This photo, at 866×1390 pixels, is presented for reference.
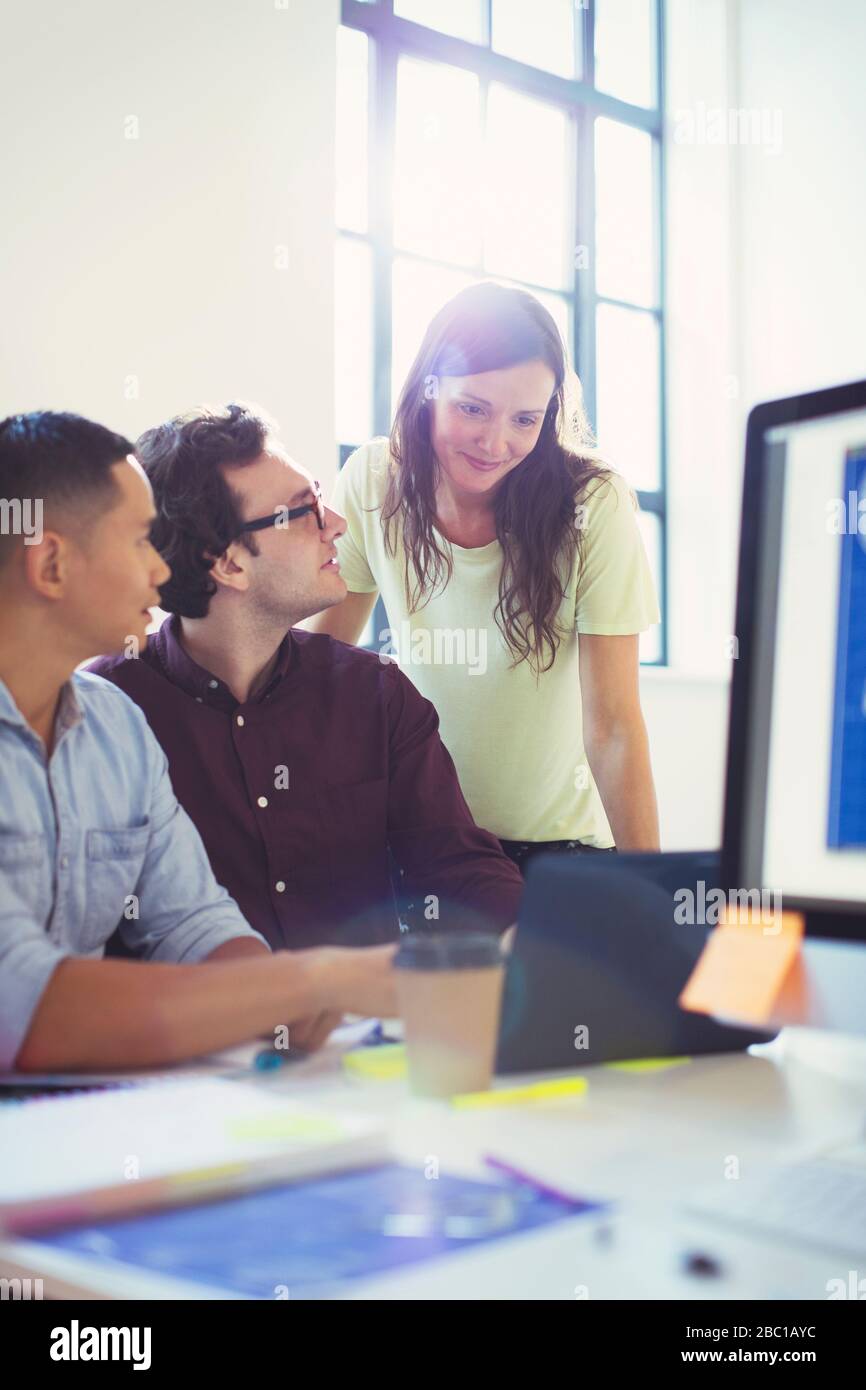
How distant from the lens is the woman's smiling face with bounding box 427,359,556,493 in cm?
213

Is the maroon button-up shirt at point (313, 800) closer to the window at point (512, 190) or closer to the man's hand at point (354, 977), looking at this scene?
the man's hand at point (354, 977)

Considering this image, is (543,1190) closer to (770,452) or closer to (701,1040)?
(701,1040)

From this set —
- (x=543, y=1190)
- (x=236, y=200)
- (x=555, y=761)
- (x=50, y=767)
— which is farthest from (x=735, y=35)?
(x=543, y=1190)

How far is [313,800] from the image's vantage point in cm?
180

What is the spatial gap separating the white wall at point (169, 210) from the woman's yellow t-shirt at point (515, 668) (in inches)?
58.7

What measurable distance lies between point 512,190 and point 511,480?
3454 millimetres

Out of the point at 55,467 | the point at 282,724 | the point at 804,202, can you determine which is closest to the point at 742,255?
the point at 804,202

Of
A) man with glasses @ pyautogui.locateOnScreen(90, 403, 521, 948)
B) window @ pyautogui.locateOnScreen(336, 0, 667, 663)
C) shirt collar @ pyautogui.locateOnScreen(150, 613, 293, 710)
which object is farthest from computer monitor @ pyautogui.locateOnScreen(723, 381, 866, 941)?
window @ pyautogui.locateOnScreen(336, 0, 667, 663)

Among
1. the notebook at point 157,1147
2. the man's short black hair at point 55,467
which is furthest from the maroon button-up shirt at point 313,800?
the notebook at point 157,1147

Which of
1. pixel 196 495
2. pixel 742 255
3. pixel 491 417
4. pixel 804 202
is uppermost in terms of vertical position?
pixel 804 202

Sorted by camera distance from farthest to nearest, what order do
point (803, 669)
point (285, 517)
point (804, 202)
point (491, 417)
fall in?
point (804, 202) < point (491, 417) < point (285, 517) < point (803, 669)

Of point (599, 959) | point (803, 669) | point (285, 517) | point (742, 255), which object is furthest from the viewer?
point (742, 255)

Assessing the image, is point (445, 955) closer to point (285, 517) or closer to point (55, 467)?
point (55, 467)

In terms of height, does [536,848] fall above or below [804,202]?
below
